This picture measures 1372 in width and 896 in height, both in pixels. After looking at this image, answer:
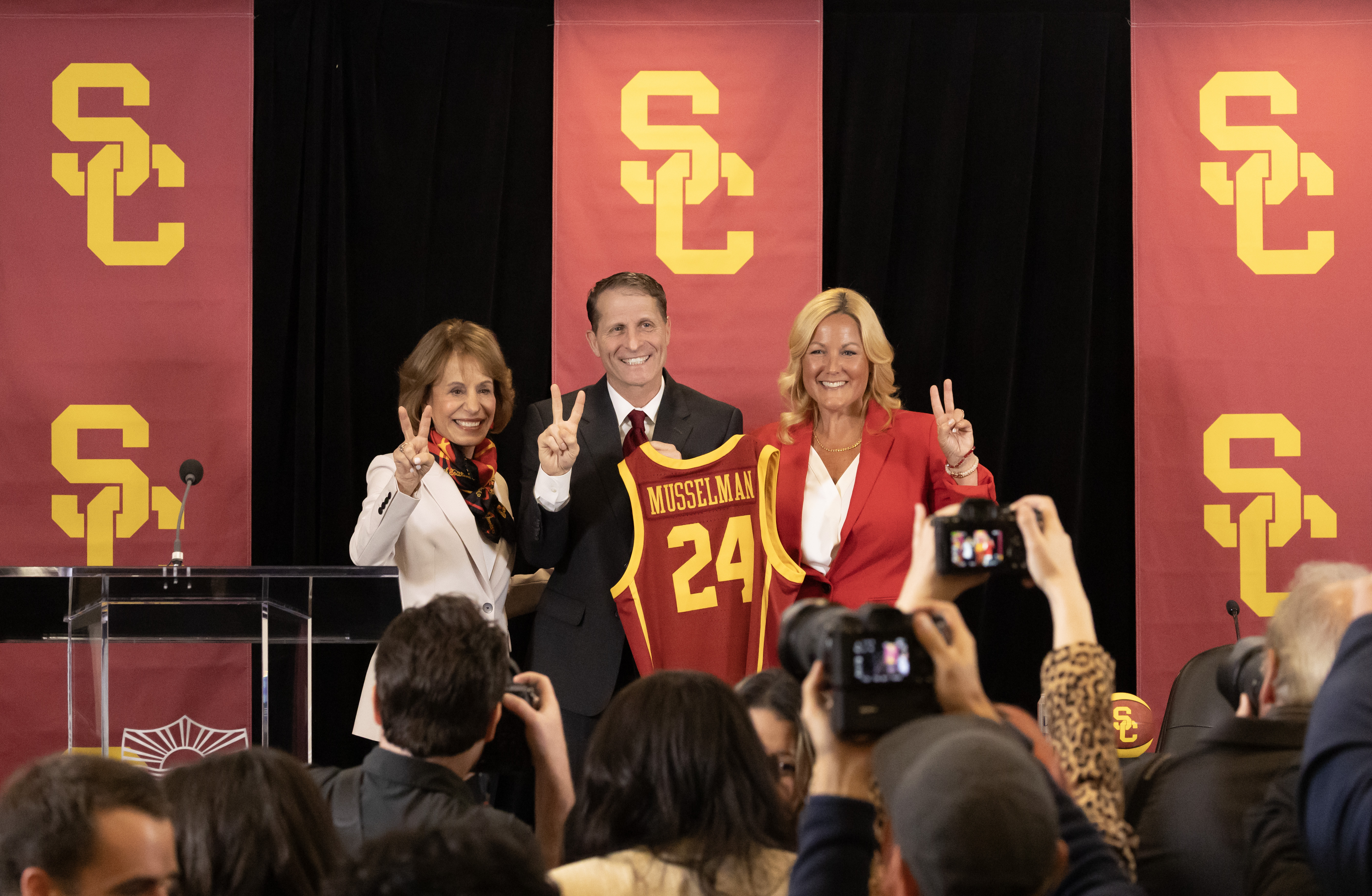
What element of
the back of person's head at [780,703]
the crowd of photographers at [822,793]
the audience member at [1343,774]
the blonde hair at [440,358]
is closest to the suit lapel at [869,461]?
the blonde hair at [440,358]

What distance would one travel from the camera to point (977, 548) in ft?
4.87

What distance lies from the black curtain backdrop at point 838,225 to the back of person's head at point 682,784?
3071 mm

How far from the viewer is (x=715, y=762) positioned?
168 centimetres

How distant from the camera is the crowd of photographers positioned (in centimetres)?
110

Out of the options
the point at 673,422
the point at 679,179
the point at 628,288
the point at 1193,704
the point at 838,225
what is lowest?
the point at 1193,704

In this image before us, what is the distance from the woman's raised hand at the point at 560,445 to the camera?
3508 mm

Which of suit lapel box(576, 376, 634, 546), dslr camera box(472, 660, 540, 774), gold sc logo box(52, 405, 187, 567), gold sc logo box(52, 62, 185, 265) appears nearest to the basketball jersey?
suit lapel box(576, 376, 634, 546)

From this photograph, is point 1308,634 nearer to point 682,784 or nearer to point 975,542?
point 975,542

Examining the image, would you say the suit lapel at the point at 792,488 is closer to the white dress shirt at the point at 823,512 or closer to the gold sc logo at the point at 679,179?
the white dress shirt at the point at 823,512

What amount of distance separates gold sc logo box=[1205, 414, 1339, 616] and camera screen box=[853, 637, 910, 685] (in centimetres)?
367

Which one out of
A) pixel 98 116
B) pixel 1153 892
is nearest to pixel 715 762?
pixel 1153 892

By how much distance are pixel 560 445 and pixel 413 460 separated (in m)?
0.40

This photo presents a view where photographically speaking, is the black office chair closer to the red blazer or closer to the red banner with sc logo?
the red blazer

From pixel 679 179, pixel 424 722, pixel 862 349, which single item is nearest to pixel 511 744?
pixel 424 722
